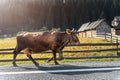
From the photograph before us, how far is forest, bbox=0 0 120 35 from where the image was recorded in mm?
131875

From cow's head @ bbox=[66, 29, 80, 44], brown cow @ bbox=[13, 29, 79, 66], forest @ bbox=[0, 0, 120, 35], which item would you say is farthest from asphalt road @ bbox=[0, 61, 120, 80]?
forest @ bbox=[0, 0, 120, 35]

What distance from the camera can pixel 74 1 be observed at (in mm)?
136375

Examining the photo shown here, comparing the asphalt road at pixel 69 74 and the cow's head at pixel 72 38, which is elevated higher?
the cow's head at pixel 72 38

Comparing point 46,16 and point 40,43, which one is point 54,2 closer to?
point 46,16

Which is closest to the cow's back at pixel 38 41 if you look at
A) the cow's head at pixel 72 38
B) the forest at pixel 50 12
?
the cow's head at pixel 72 38

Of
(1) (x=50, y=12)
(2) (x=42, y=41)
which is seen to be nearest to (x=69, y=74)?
(2) (x=42, y=41)

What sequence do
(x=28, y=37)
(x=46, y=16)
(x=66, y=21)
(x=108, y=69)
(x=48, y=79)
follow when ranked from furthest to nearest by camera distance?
(x=46, y=16) < (x=66, y=21) < (x=28, y=37) < (x=108, y=69) < (x=48, y=79)

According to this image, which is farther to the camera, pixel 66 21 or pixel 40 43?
pixel 66 21

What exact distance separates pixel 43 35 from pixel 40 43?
0.34 metres

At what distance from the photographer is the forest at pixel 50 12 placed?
13188 cm

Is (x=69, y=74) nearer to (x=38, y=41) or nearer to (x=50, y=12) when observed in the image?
(x=38, y=41)

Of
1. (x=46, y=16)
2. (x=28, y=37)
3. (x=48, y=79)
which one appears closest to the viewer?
(x=48, y=79)

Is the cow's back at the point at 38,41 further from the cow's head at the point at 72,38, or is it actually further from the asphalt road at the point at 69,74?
the asphalt road at the point at 69,74

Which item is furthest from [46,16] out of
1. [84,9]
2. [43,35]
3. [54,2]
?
[43,35]
